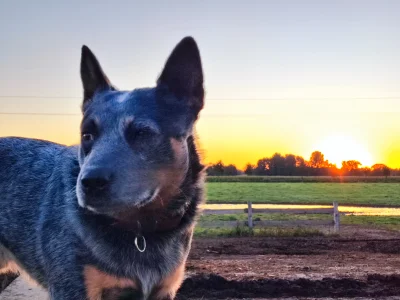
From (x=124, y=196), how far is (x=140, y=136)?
1.41 feet

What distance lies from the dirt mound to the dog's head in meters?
3.86

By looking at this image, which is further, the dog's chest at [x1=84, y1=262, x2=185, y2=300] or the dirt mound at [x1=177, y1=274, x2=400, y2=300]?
the dirt mound at [x1=177, y1=274, x2=400, y2=300]

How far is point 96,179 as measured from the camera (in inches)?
131

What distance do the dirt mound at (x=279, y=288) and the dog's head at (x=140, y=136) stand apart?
386 centimetres

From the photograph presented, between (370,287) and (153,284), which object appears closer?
(153,284)

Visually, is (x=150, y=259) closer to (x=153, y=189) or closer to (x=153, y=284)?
(x=153, y=284)

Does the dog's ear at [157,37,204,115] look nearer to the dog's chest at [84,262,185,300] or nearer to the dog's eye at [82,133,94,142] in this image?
the dog's eye at [82,133,94,142]

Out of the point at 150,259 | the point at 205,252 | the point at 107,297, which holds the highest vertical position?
the point at 150,259

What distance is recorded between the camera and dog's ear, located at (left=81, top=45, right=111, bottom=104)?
14.2 ft

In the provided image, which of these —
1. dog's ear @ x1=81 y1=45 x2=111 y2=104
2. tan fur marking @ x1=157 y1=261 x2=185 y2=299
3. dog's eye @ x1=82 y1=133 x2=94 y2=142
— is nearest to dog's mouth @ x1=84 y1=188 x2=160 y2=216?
dog's eye @ x1=82 y1=133 x2=94 y2=142

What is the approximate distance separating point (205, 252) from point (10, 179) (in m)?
9.78

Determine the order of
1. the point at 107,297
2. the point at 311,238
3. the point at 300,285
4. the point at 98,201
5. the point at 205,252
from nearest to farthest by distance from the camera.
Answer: the point at 98,201 → the point at 107,297 → the point at 300,285 → the point at 205,252 → the point at 311,238

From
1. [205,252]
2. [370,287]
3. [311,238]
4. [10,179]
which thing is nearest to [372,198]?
[311,238]

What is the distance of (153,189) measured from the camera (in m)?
3.59
